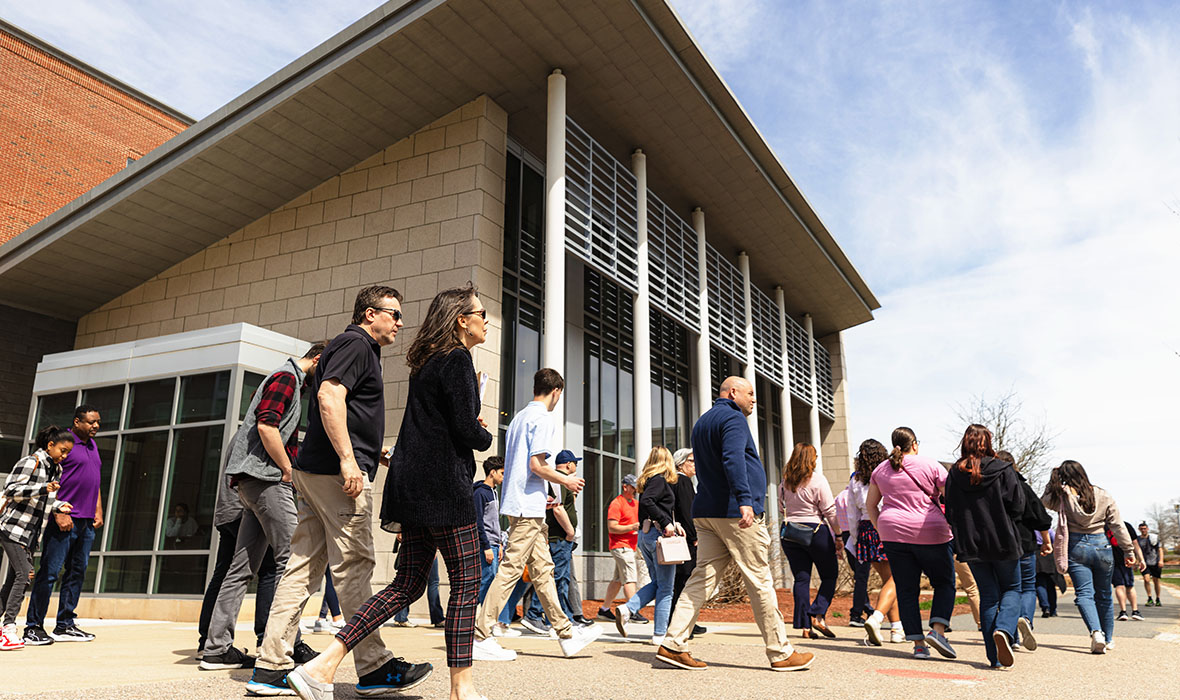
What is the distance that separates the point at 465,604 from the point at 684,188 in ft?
50.7

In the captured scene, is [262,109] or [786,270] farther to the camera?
[786,270]

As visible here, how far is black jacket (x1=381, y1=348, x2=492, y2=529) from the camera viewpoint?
360 cm

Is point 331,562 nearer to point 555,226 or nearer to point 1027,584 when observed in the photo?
point 1027,584

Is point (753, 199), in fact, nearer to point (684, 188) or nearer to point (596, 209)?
point (684, 188)

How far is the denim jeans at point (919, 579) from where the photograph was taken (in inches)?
247

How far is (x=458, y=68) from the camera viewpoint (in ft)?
40.8

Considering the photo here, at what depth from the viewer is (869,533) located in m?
8.23

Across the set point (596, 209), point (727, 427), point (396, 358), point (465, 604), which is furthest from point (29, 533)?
point (596, 209)

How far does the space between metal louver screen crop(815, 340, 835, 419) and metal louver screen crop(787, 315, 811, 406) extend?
35.5 inches

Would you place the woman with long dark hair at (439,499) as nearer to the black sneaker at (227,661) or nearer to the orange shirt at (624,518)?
the black sneaker at (227,661)

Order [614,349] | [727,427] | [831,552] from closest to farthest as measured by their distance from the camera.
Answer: [727,427], [831,552], [614,349]

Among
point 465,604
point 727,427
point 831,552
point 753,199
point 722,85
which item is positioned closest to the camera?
point 465,604

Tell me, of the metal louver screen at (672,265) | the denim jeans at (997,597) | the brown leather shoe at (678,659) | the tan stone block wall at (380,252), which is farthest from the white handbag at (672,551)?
the metal louver screen at (672,265)

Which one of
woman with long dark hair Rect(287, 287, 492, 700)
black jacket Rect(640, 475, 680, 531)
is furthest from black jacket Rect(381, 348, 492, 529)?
black jacket Rect(640, 475, 680, 531)
